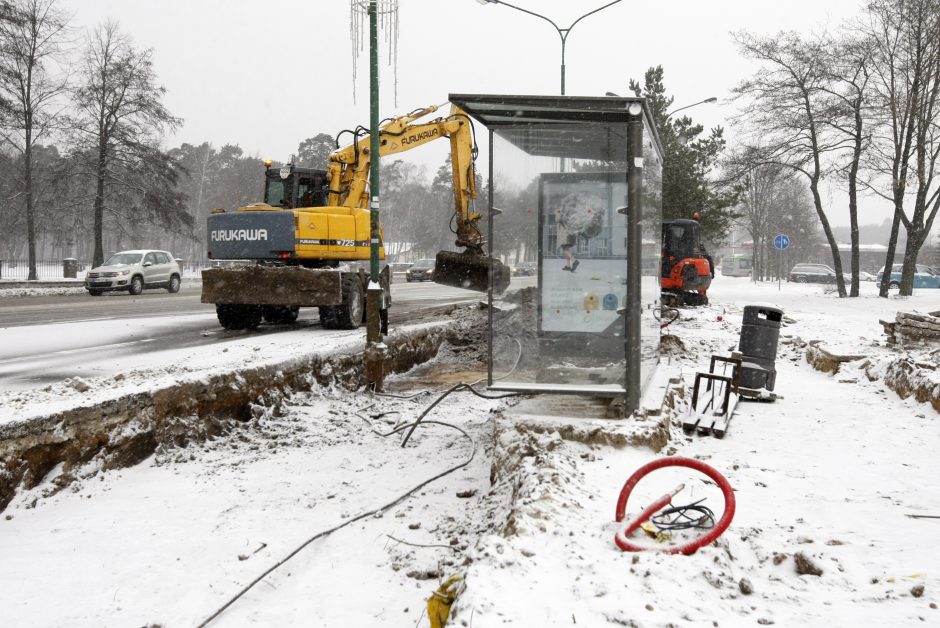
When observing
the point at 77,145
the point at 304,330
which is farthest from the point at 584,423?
the point at 77,145

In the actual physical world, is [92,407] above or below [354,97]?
below

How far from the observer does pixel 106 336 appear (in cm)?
1212

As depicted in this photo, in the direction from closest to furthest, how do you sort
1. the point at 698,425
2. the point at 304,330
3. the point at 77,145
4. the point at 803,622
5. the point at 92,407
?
the point at 803,622
the point at 92,407
the point at 698,425
the point at 304,330
the point at 77,145

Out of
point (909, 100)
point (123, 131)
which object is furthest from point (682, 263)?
point (123, 131)

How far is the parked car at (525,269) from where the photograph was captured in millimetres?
6891

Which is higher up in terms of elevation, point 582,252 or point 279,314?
point 582,252

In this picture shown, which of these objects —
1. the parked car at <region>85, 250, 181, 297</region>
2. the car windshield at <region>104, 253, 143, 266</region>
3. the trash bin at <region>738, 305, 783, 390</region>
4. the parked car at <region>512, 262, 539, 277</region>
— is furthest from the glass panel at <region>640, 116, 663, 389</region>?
the car windshield at <region>104, 253, 143, 266</region>

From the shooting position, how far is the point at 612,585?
134 inches

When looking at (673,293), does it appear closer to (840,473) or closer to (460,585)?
(840,473)

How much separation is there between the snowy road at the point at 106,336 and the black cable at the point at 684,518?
624 cm

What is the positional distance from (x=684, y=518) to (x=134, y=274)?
988 inches

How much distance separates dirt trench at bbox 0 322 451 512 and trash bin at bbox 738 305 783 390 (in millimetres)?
4930

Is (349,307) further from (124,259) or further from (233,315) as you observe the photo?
(124,259)

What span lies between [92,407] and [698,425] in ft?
16.9
